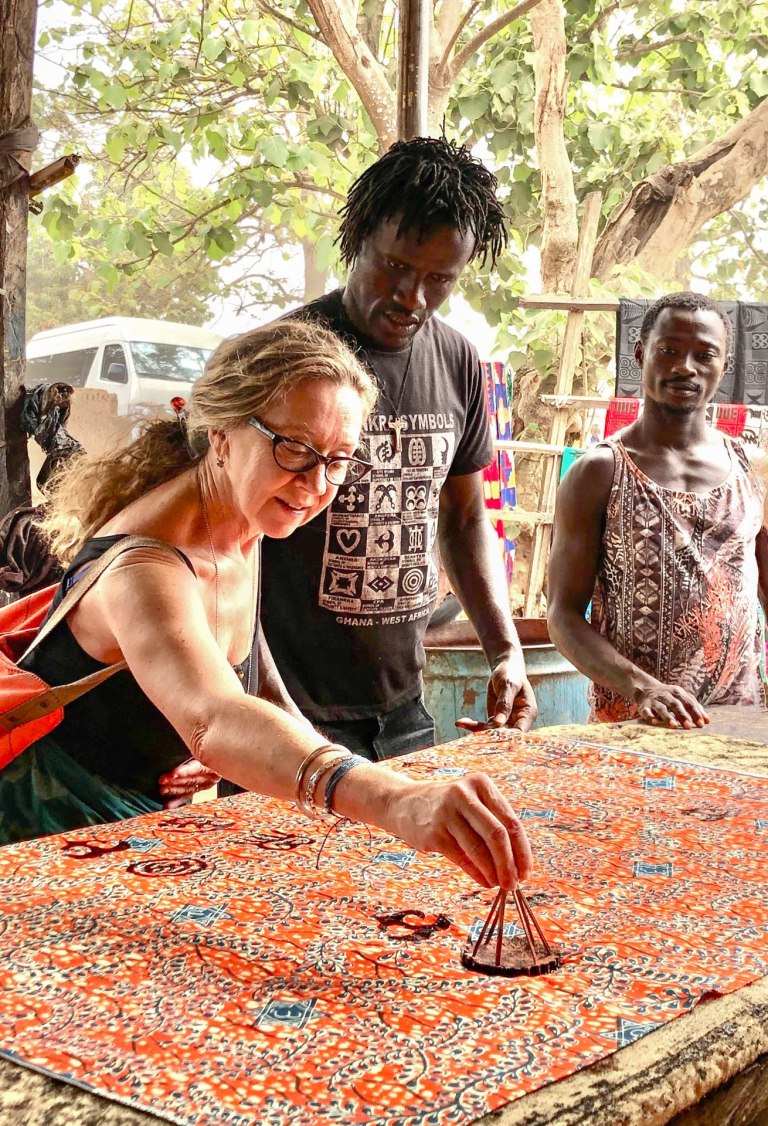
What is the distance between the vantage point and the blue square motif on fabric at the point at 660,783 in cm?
272

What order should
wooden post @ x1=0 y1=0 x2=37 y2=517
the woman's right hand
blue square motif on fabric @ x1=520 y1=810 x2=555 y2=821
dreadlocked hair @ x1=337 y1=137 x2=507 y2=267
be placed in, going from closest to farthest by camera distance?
the woman's right hand
blue square motif on fabric @ x1=520 y1=810 x2=555 y2=821
dreadlocked hair @ x1=337 y1=137 x2=507 y2=267
wooden post @ x1=0 y1=0 x2=37 y2=517

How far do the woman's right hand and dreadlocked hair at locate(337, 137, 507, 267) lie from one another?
5.57 ft

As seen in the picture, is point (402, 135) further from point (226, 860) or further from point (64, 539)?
point (226, 860)

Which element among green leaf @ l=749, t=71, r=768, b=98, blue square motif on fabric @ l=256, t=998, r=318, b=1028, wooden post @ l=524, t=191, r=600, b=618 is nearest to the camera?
blue square motif on fabric @ l=256, t=998, r=318, b=1028

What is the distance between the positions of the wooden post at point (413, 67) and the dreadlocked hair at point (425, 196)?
4.36ft

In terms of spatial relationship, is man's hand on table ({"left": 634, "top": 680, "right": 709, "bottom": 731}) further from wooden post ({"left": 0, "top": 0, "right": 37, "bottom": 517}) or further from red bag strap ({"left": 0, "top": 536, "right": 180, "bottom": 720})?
wooden post ({"left": 0, "top": 0, "right": 37, "bottom": 517})

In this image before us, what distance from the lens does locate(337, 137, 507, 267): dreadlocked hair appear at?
2.91 m

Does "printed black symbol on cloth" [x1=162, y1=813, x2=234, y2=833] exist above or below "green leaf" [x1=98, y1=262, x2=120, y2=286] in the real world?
below

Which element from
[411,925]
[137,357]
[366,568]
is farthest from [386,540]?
[137,357]

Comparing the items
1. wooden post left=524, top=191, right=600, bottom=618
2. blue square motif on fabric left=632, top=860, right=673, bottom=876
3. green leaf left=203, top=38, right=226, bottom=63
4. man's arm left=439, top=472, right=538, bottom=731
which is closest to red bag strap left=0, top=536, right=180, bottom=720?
blue square motif on fabric left=632, top=860, right=673, bottom=876

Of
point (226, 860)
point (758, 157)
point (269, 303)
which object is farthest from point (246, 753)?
point (269, 303)

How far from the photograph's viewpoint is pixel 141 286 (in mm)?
19141

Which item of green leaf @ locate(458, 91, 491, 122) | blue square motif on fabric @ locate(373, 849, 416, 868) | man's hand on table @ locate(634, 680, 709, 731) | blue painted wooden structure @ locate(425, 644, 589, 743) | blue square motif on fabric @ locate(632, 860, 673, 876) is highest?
green leaf @ locate(458, 91, 491, 122)

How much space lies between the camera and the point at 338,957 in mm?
1646
